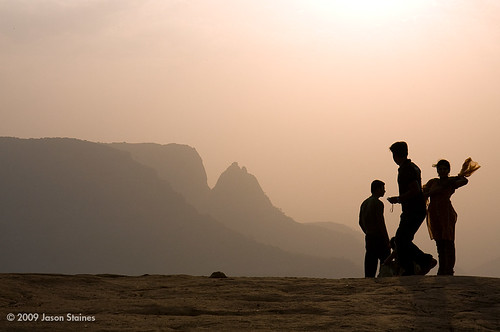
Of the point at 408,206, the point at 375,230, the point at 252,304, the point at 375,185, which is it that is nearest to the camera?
the point at 252,304

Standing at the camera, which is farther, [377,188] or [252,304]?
[377,188]

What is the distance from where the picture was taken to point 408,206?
9891mm

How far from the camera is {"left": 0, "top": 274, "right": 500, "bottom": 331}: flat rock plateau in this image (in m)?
6.37

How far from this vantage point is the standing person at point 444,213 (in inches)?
411

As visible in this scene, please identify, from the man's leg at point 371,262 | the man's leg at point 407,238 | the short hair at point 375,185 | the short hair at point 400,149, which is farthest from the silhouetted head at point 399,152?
the man's leg at point 371,262

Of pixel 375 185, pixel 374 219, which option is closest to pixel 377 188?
pixel 375 185

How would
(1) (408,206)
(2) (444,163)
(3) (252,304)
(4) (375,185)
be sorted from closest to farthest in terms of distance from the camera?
(3) (252,304) → (1) (408,206) → (2) (444,163) → (4) (375,185)

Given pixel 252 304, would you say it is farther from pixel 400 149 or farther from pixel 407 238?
pixel 400 149

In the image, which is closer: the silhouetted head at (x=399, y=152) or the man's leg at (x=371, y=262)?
the silhouetted head at (x=399, y=152)

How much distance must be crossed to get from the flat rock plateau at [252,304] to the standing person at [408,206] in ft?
3.28

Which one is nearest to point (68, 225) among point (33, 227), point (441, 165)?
point (33, 227)

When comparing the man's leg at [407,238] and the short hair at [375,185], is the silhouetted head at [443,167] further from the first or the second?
the short hair at [375,185]

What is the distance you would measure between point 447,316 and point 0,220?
196m

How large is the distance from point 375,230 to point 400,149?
7.18 ft
